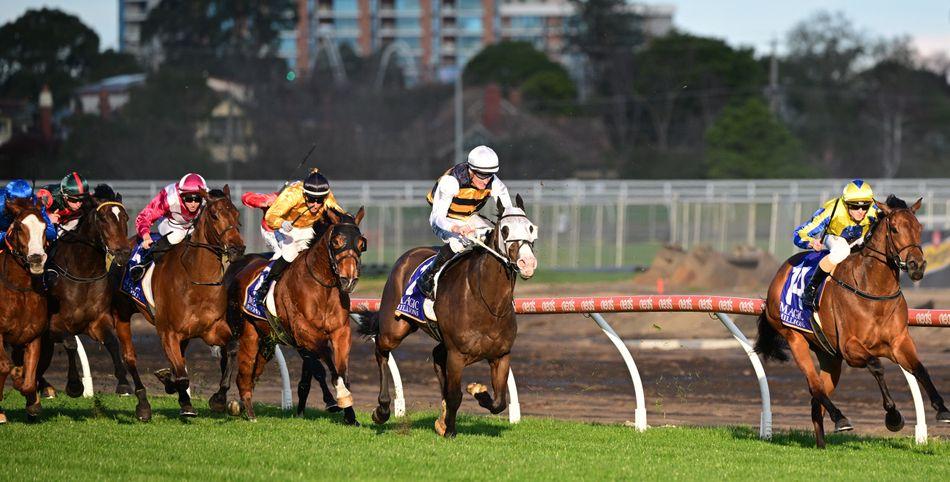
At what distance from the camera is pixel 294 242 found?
1124cm

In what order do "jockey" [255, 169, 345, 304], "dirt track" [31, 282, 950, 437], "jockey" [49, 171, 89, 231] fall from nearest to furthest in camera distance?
"jockey" [255, 169, 345, 304]
"jockey" [49, 171, 89, 231]
"dirt track" [31, 282, 950, 437]

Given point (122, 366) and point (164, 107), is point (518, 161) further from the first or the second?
point (122, 366)

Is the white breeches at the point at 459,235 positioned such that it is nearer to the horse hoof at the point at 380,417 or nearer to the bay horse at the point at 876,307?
the horse hoof at the point at 380,417

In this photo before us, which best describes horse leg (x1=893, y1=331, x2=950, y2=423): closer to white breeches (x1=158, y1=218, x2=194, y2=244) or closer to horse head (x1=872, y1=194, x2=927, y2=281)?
horse head (x1=872, y1=194, x2=927, y2=281)

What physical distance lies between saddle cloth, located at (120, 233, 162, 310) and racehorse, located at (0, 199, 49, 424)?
100 centimetres

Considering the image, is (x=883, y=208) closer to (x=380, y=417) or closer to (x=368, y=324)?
(x=380, y=417)

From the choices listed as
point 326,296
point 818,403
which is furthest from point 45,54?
point 818,403

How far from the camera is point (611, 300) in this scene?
11.6 metres

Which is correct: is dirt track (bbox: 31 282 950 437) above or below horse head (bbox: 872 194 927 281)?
below

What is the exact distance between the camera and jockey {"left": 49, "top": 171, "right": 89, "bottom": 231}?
1230 centimetres

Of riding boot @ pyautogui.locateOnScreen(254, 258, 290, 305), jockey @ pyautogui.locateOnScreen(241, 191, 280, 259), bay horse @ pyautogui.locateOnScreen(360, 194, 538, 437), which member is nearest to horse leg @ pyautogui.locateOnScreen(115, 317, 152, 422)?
riding boot @ pyautogui.locateOnScreen(254, 258, 290, 305)

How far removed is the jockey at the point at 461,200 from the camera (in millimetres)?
10125

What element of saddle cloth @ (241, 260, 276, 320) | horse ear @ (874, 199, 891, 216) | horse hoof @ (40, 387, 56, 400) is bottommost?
horse hoof @ (40, 387, 56, 400)

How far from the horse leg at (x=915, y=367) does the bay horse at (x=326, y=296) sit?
399 centimetres
